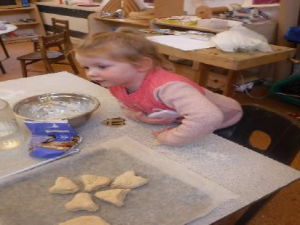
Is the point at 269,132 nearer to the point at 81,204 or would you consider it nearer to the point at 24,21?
the point at 81,204

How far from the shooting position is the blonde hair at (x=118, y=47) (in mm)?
863

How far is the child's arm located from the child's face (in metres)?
0.11

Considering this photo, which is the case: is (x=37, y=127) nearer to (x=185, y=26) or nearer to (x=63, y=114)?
(x=63, y=114)

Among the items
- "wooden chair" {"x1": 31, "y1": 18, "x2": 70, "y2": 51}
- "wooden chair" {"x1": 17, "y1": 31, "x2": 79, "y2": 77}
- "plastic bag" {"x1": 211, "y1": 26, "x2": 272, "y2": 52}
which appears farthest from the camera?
"wooden chair" {"x1": 31, "y1": 18, "x2": 70, "y2": 51}

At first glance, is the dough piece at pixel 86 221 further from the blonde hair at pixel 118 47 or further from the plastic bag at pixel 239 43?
the plastic bag at pixel 239 43

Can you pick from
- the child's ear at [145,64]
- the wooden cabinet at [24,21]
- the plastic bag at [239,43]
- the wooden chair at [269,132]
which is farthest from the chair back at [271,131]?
the wooden cabinet at [24,21]

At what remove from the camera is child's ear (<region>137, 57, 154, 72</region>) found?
0.92 metres

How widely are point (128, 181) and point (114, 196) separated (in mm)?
58

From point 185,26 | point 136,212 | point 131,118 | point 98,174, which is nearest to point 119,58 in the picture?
point 131,118

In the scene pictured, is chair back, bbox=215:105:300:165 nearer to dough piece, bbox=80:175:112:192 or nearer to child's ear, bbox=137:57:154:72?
child's ear, bbox=137:57:154:72

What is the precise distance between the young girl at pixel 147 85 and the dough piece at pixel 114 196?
0.77 feet

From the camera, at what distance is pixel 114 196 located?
0.64 meters


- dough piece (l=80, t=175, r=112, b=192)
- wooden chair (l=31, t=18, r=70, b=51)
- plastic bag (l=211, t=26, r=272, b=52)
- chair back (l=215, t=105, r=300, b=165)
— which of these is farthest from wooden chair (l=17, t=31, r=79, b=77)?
dough piece (l=80, t=175, r=112, b=192)

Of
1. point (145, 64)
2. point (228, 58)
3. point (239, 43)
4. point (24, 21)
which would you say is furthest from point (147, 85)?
point (24, 21)
